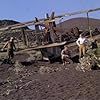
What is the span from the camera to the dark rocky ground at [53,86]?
12.9m

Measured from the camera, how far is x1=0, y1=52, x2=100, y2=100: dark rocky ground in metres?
12.9

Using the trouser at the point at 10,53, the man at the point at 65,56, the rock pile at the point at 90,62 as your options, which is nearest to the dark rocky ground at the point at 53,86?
the rock pile at the point at 90,62

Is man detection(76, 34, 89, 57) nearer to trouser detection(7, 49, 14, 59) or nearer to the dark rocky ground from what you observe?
the dark rocky ground

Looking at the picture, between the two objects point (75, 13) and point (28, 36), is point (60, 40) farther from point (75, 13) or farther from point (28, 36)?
point (28, 36)

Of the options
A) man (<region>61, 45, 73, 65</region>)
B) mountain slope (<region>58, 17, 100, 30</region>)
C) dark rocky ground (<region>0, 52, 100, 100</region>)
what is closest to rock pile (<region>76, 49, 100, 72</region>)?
dark rocky ground (<region>0, 52, 100, 100</region>)

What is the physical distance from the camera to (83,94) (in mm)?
12664

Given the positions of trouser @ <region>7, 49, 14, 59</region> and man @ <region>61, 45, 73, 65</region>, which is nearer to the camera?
man @ <region>61, 45, 73, 65</region>

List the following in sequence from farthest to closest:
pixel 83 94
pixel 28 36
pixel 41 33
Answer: pixel 28 36 → pixel 41 33 → pixel 83 94

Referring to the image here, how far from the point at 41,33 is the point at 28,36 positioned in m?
3.90

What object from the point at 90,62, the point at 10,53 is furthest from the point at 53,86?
the point at 10,53

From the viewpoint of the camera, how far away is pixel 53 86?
14609 millimetres

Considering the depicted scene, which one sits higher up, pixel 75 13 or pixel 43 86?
pixel 75 13

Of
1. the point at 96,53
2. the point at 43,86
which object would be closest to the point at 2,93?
the point at 43,86

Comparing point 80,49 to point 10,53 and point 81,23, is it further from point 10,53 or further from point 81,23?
point 81,23
